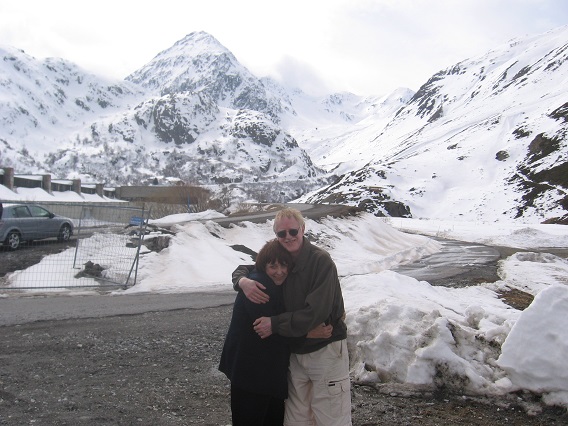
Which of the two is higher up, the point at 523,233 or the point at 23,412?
the point at 523,233

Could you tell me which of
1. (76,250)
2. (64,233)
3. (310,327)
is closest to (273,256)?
(310,327)

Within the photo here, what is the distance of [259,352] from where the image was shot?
357cm

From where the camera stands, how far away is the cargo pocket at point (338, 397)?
365 cm

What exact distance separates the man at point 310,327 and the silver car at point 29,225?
509 inches

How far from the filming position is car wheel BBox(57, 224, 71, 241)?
53.8 ft

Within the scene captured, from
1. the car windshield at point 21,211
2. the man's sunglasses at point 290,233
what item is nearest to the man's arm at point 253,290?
the man's sunglasses at point 290,233

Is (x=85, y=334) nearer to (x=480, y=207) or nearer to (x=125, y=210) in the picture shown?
(x=125, y=210)

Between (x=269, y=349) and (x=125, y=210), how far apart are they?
37.5 ft

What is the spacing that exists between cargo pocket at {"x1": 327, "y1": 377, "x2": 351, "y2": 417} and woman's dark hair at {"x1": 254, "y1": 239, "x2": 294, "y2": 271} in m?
0.88

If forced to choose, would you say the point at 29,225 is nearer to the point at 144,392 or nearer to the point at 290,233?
the point at 144,392

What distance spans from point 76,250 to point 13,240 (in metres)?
2.50

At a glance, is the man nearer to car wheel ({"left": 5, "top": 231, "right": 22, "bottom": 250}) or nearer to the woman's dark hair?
Answer: the woman's dark hair

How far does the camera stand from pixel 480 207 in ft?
284

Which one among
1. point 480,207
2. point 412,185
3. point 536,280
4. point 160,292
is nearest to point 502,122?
point 412,185
